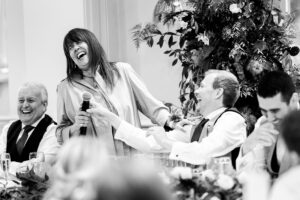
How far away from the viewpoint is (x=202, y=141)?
3250 mm

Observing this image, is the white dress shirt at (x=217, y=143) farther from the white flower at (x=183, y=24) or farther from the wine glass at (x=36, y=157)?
the white flower at (x=183, y=24)

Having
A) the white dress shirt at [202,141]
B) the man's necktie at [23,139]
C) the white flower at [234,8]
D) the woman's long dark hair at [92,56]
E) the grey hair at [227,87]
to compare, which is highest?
the white flower at [234,8]

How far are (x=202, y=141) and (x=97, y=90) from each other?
0.77 m

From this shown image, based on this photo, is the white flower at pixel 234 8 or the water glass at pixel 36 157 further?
the white flower at pixel 234 8

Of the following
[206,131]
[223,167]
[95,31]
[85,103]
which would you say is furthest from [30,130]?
[223,167]

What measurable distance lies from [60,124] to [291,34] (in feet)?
6.06

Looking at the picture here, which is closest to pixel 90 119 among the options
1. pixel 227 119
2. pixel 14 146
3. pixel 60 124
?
pixel 60 124

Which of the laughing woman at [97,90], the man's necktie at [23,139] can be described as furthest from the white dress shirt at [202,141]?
the man's necktie at [23,139]

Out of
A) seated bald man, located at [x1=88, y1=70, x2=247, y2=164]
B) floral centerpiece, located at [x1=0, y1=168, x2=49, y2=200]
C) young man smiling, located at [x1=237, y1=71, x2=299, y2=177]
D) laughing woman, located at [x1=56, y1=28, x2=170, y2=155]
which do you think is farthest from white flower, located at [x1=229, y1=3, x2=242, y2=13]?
floral centerpiece, located at [x1=0, y1=168, x2=49, y2=200]

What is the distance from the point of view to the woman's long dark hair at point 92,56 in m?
3.62

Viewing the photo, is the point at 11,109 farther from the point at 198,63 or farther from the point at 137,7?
the point at 198,63

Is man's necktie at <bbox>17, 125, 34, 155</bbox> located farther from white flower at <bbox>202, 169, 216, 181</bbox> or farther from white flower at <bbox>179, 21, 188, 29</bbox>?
white flower at <bbox>202, 169, 216, 181</bbox>

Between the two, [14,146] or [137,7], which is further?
[137,7]

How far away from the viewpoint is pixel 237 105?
14.5 feet
